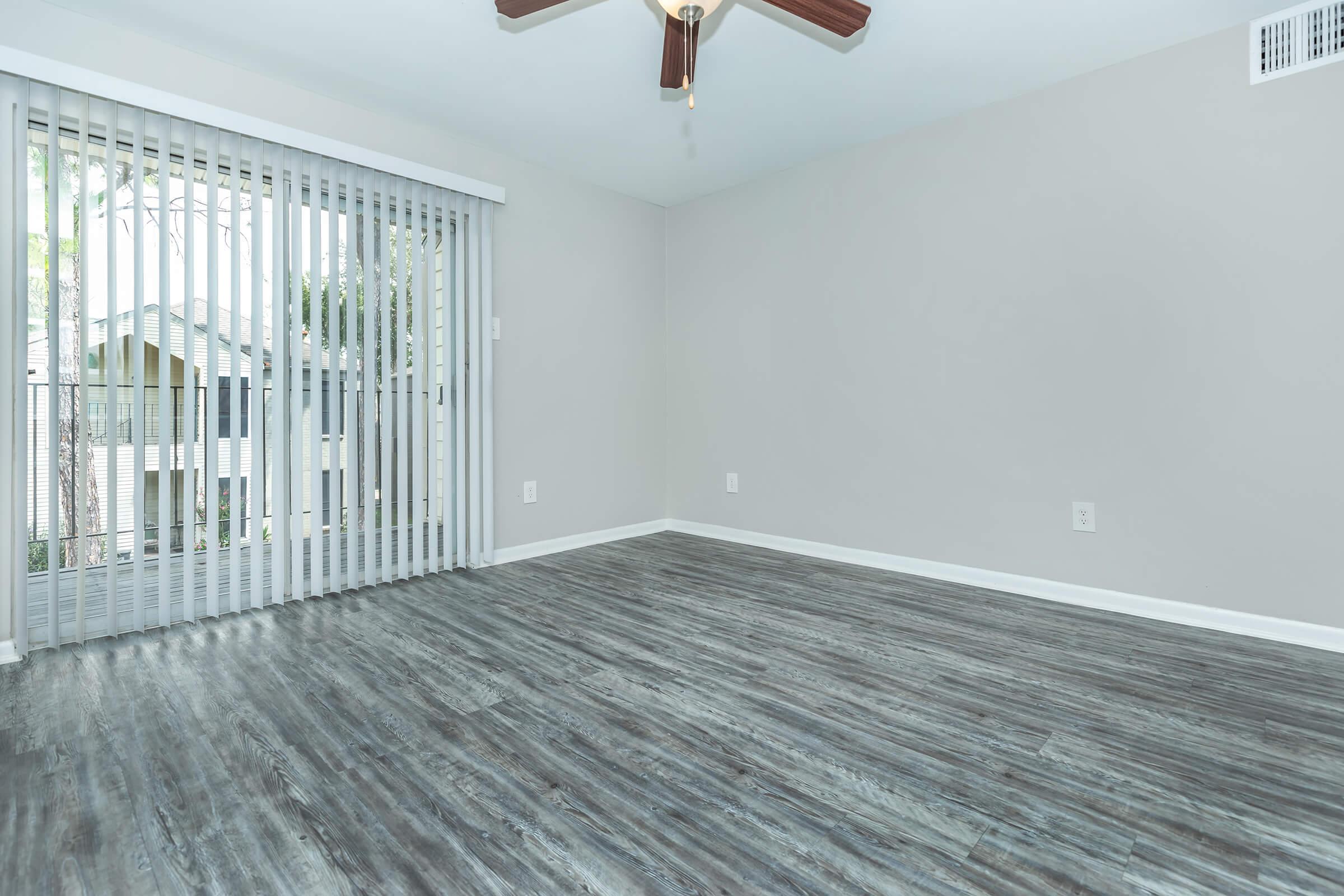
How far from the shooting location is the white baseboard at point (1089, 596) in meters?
2.31

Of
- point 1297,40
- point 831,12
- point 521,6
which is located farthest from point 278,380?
point 1297,40

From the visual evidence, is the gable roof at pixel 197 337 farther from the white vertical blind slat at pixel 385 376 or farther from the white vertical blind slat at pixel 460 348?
the white vertical blind slat at pixel 460 348

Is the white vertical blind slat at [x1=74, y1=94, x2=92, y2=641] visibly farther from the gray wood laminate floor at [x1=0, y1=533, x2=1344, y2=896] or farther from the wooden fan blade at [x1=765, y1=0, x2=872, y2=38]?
the wooden fan blade at [x1=765, y1=0, x2=872, y2=38]

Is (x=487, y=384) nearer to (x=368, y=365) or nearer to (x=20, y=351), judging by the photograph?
(x=368, y=365)

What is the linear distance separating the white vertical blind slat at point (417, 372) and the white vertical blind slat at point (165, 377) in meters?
0.94

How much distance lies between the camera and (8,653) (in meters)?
2.16

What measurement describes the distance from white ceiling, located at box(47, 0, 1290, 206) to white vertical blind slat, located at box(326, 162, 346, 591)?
1.69 ft

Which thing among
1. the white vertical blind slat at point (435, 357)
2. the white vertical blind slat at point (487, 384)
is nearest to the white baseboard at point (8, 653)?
the white vertical blind slat at point (435, 357)

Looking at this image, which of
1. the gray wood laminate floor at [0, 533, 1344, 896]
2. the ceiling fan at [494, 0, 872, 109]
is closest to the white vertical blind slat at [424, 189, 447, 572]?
the gray wood laminate floor at [0, 533, 1344, 896]

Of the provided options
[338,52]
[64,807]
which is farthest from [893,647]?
[338,52]

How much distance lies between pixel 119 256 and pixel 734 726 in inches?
107

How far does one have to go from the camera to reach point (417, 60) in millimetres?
2594

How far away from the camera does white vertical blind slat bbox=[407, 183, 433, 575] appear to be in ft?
10.3

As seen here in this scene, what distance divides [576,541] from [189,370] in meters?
2.12
